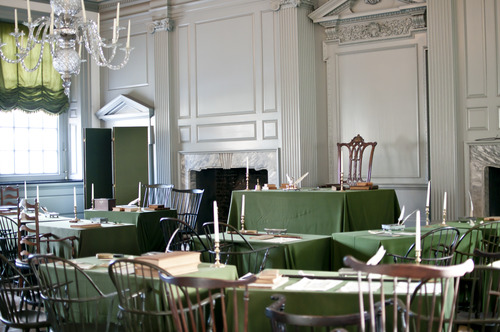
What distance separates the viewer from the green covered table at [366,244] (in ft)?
15.7

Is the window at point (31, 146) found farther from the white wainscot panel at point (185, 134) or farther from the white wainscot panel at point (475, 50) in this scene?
the white wainscot panel at point (475, 50)

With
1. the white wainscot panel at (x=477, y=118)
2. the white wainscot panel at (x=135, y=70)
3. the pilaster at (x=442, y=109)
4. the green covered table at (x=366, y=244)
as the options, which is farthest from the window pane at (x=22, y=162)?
the white wainscot panel at (x=477, y=118)

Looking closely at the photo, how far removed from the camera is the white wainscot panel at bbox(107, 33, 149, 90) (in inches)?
423

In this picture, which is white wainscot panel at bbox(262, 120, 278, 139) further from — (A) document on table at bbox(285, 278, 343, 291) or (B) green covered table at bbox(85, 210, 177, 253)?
(A) document on table at bbox(285, 278, 343, 291)

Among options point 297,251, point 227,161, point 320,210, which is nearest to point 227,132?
point 227,161

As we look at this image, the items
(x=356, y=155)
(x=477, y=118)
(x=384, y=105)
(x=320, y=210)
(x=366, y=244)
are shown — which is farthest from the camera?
(x=384, y=105)

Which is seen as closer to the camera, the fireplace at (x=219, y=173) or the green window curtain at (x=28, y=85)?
the fireplace at (x=219, y=173)

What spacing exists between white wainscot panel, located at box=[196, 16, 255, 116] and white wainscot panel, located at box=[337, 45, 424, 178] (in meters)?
1.51

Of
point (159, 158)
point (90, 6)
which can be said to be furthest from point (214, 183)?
point (90, 6)

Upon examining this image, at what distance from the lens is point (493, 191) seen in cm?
752

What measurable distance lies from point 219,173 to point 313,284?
7.27 m

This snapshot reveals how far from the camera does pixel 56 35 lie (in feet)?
18.7

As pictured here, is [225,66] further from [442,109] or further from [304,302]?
[304,302]

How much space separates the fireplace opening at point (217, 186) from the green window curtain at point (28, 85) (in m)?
3.01
